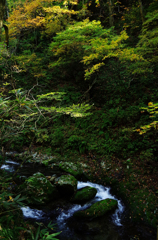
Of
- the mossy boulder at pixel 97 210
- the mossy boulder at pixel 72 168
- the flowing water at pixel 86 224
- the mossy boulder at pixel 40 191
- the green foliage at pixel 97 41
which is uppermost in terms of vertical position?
the green foliage at pixel 97 41

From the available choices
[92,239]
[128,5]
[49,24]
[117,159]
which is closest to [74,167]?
[117,159]

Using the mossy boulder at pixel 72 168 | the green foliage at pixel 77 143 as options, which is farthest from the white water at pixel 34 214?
the green foliage at pixel 77 143

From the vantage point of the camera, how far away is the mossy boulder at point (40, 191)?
481cm

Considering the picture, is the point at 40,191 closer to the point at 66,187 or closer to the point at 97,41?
the point at 66,187

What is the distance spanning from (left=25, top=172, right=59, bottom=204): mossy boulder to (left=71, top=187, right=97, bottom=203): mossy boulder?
28.5 inches

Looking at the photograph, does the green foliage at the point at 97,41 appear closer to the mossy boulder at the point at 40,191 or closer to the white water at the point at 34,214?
the mossy boulder at the point at 40,191

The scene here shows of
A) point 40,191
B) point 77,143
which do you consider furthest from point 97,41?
point 40,191

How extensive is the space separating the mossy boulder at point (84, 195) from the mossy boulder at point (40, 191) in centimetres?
72

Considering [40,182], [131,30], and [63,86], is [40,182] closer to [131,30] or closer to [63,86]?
[63,86]

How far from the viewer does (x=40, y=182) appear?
5.09 m

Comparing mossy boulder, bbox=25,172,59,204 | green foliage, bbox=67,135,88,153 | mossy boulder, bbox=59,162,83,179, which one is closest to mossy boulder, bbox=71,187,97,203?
mossy boulder, bbox=25,172,59,204

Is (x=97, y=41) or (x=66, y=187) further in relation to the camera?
(x=97, y=41)

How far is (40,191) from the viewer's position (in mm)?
4879

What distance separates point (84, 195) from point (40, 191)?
5.36 feet
